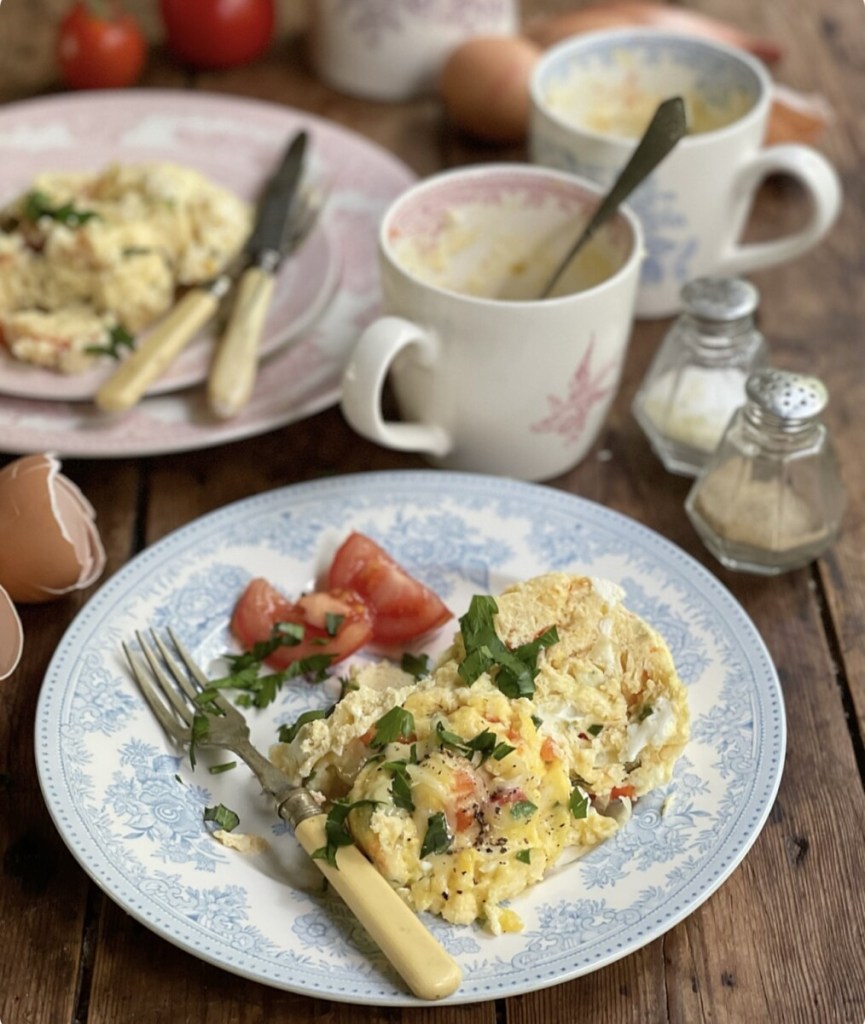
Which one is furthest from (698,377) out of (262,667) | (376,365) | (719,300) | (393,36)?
(393,36)

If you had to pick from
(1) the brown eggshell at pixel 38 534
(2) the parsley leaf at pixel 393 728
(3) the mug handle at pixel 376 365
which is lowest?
(1) the brown eggshell at pixel 38 534

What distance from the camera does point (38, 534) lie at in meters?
1.42

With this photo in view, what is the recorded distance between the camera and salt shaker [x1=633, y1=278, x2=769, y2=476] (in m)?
1.64

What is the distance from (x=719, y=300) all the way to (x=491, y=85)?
796mm

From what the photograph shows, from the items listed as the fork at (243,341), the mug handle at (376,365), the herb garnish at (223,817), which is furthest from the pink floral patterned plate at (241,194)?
the herb garnish at (223,817)

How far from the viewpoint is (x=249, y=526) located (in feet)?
4.93

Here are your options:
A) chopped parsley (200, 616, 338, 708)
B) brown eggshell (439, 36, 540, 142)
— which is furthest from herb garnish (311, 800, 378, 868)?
brown eggshell (439, 36, 540, 142)

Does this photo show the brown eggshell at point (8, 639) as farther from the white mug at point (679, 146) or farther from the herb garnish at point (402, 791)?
the white mug at point (679, 146)

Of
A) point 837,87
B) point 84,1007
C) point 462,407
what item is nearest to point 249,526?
point 462,407

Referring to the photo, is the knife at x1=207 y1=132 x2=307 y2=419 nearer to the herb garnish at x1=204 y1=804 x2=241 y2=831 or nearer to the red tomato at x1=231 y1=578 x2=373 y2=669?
the red tomato at x1=231 y1=578 x2=373 y2=669

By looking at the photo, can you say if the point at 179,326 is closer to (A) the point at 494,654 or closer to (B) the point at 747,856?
(A) the point at 494,654

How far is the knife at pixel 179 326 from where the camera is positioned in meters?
1.62

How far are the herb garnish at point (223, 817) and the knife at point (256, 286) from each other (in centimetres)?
57

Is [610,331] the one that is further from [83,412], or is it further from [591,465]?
[83,412]
